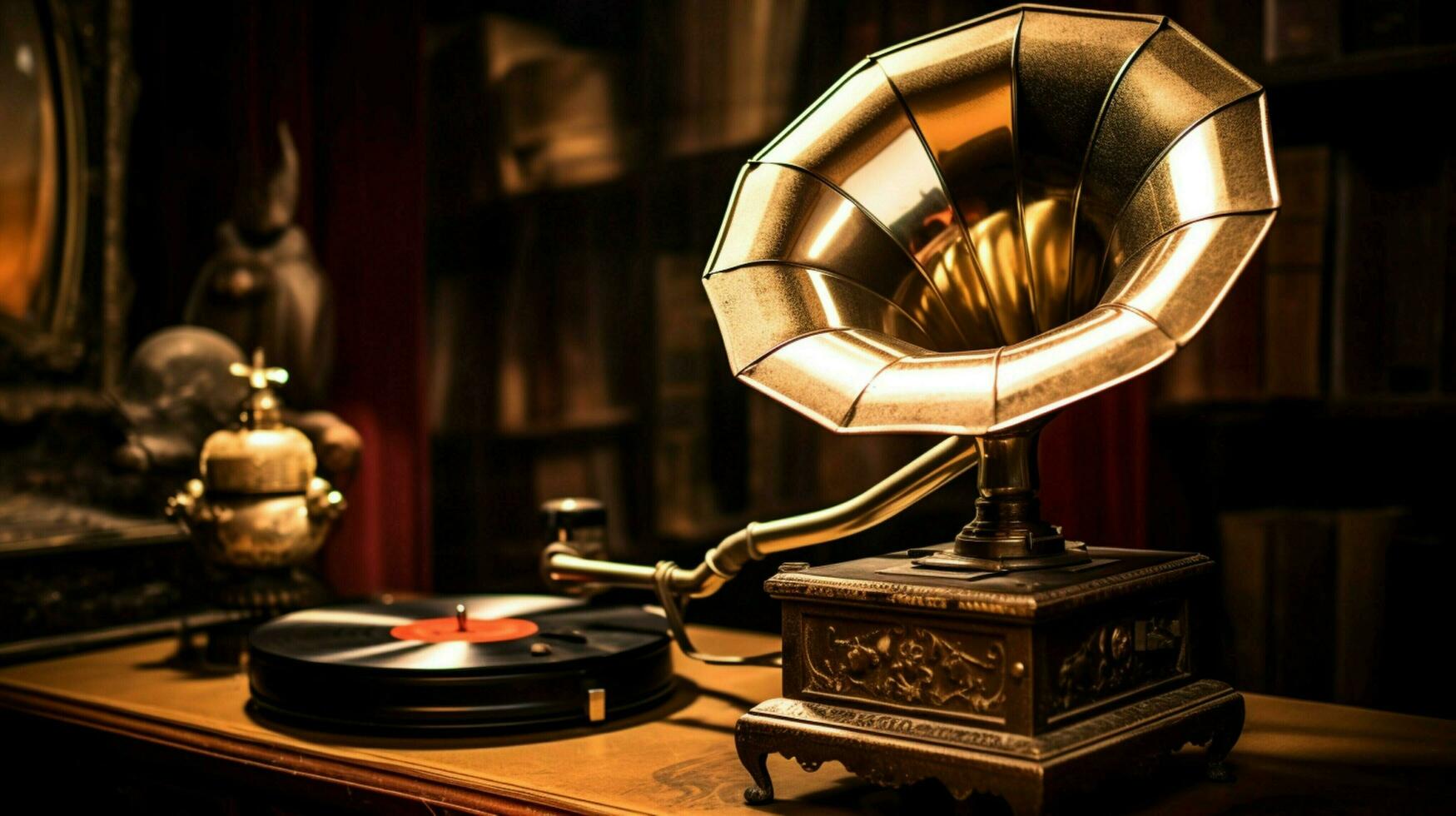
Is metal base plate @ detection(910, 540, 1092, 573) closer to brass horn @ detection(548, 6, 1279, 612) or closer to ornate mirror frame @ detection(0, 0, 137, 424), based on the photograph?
brass horn @ detection(548, 6, 1279, 612)

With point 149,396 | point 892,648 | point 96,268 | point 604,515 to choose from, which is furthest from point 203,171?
point 892,648

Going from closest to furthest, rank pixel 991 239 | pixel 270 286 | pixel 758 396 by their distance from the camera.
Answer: pixel 991 239 → pixel 758 396 → pixel 270 286

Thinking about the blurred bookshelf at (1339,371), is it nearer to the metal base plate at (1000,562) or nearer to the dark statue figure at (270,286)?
the metal base plate at (1000,562)

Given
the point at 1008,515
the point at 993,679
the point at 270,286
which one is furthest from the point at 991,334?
the point at 270,286

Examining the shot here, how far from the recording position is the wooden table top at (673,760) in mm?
1253

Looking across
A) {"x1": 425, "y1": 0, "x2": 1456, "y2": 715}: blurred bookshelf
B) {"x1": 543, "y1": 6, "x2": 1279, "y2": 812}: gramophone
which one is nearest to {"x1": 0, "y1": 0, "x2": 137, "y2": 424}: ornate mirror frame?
{"x1": 425, "y1": 0, "x2": 1456, "y2": 715}: blurred bookshelf

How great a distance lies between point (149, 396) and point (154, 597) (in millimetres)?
344

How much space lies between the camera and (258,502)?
1919 millimetres

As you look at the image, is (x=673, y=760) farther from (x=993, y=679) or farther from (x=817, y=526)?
(x=993, y=679)

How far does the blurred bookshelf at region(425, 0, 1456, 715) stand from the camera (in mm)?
1581

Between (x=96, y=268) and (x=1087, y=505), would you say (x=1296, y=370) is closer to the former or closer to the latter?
(x=1087, y=505)

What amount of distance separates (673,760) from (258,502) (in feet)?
2.71

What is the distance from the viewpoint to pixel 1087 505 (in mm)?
1782

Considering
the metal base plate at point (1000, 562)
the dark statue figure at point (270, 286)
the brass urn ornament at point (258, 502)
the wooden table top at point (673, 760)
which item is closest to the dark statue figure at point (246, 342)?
the dark statue figure at point (270, 286)
